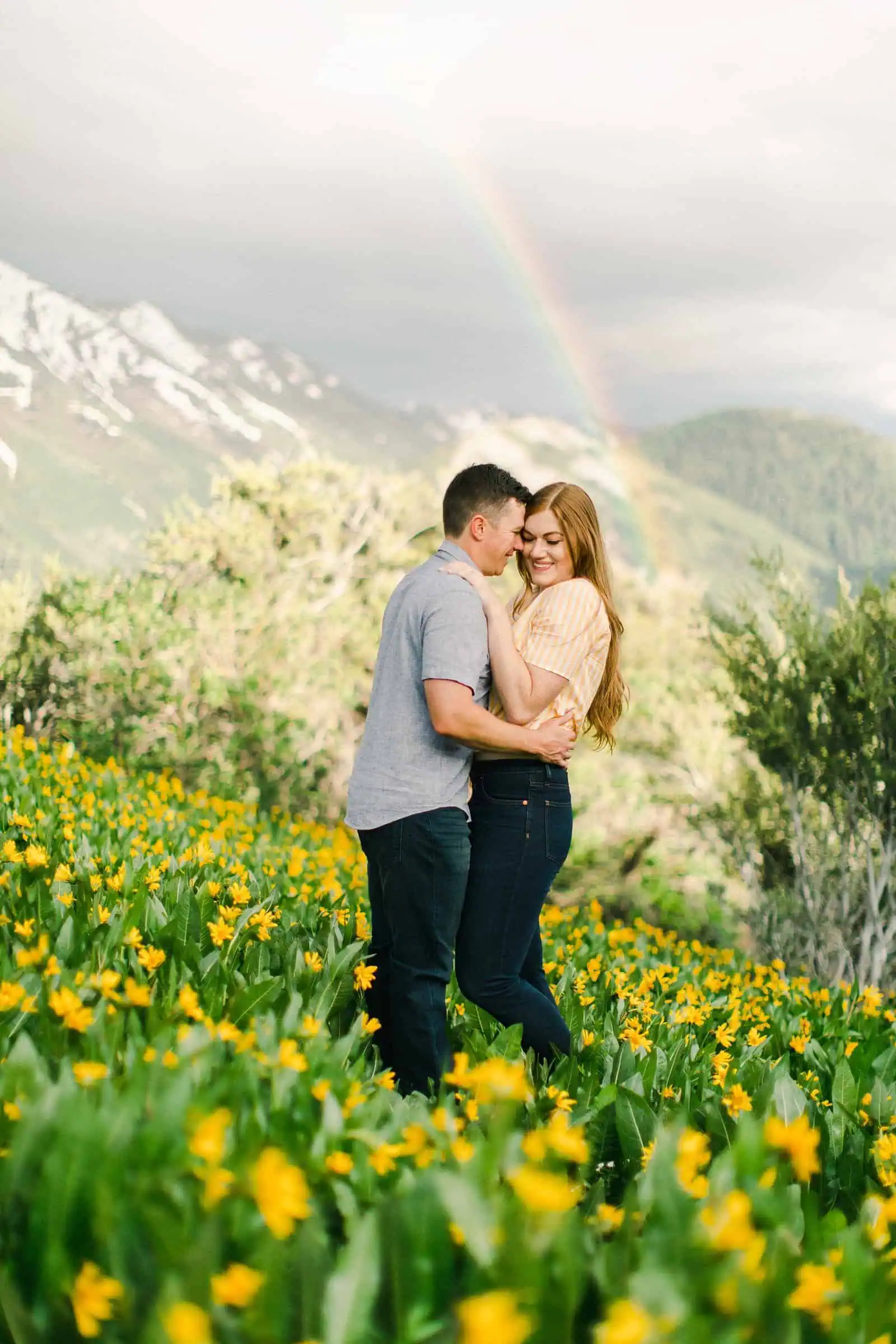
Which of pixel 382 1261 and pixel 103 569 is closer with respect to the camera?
pixel 382 1261

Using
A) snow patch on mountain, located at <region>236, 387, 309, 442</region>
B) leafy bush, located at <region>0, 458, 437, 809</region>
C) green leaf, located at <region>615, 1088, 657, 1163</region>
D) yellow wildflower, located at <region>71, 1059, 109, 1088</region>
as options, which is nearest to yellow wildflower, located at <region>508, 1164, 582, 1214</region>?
yellow wildflower, located at <region>71, 1059, 109, 1088</region>

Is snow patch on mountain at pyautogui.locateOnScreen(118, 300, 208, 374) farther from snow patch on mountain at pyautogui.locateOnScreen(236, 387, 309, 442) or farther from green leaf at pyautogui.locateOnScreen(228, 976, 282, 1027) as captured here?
green leaf at pyautogui.locateOnScreen(228, 976, 282, 1027)

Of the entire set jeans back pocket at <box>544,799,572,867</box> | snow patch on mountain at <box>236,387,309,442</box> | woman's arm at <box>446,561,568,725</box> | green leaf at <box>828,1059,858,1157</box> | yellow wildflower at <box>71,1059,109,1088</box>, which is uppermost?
snow patch on mountain at <box>236,387,309,442</box>

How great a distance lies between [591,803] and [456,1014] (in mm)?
8992

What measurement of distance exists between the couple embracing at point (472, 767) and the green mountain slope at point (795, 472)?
4550 cm

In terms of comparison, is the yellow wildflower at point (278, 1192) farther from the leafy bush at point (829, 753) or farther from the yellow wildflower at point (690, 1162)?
the leafy bush at point (829, 753)

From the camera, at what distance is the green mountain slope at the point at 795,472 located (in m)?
57.1

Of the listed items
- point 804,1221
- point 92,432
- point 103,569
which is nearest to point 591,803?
point 103,569

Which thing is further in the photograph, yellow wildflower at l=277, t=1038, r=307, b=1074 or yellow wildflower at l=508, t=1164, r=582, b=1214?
yellow wildflower at l=277, t=1038, r=307, b=1074

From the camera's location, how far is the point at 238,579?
12.0m

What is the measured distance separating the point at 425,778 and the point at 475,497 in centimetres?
86

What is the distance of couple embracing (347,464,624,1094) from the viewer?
10.1 feet

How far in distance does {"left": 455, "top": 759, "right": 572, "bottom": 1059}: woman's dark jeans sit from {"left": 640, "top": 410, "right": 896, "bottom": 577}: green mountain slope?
45686 millimetres

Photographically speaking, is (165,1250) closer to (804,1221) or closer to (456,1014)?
(804,1221)
